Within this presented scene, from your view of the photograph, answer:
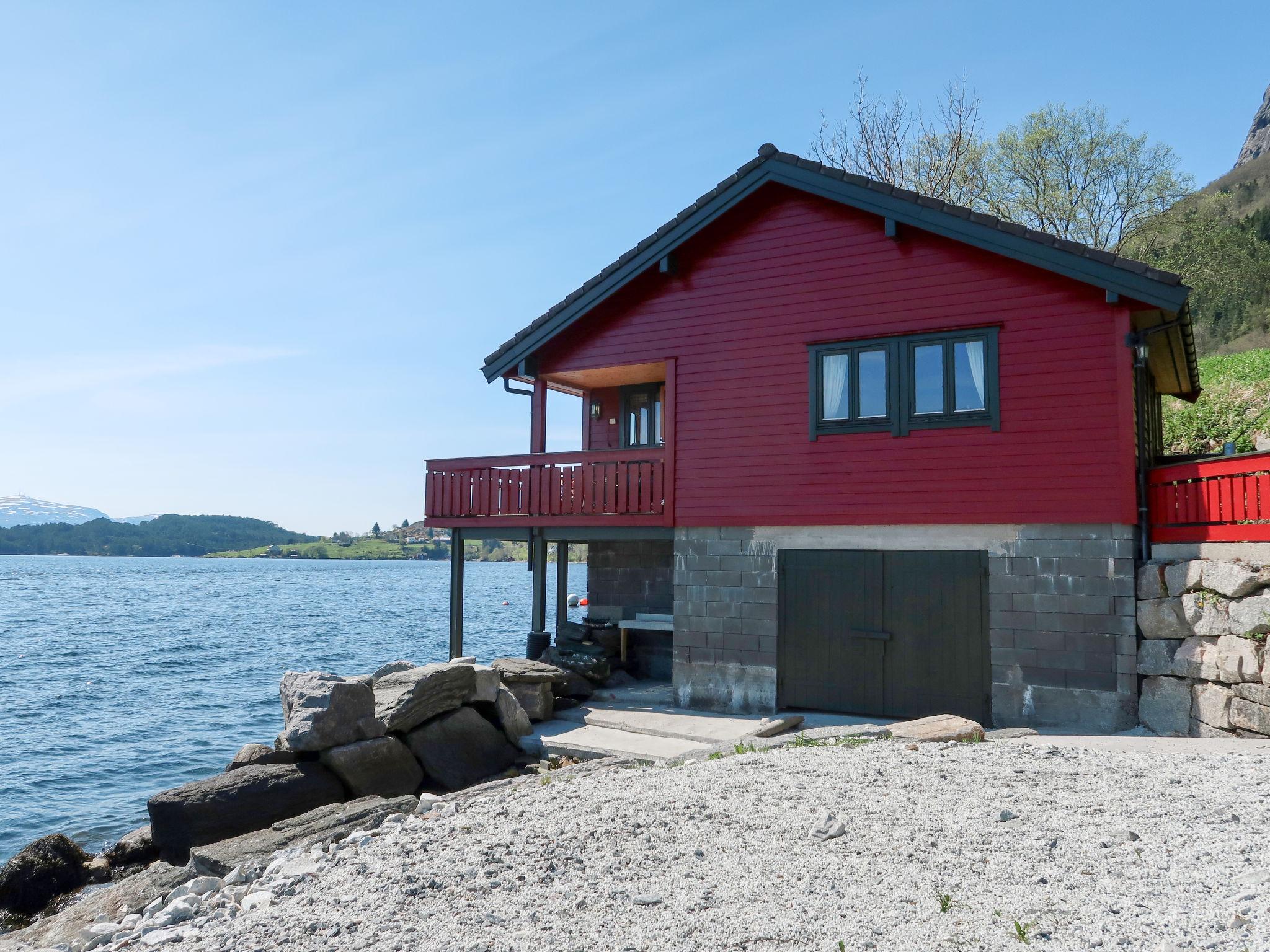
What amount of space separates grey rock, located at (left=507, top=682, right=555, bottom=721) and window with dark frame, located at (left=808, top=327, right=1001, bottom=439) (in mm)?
5182

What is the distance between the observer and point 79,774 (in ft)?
50.4

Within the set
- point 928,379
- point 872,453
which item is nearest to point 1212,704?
point 872,453

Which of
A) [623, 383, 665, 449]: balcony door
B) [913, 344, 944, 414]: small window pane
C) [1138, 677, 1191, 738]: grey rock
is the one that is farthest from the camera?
[623, 383, 665, 449]: balcony door

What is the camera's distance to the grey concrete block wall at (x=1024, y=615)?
1057 cm

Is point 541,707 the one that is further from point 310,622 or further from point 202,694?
point 310,622

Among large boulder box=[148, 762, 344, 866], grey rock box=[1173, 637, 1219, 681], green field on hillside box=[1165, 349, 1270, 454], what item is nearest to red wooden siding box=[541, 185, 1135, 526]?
grey rock box=[1173, 637, 1219, 681]

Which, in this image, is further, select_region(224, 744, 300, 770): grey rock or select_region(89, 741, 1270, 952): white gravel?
select_region(224, 744, 300, 770): grey rock

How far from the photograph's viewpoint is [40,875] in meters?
9.72

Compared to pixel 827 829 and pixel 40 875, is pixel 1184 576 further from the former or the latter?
pixel 40 875

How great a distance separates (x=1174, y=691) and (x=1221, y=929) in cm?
687

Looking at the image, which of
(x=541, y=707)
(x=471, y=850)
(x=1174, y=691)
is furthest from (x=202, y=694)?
(x=1174, y=691)

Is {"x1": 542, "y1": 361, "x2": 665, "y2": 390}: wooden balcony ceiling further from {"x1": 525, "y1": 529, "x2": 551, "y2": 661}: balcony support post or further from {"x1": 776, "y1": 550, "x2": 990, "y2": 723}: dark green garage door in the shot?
{"x1": 776, "y1": 550, "x2": 990, "y2": 723}: dark green garage door

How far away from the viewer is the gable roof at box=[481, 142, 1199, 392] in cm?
1062

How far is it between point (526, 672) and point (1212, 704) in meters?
8.25
